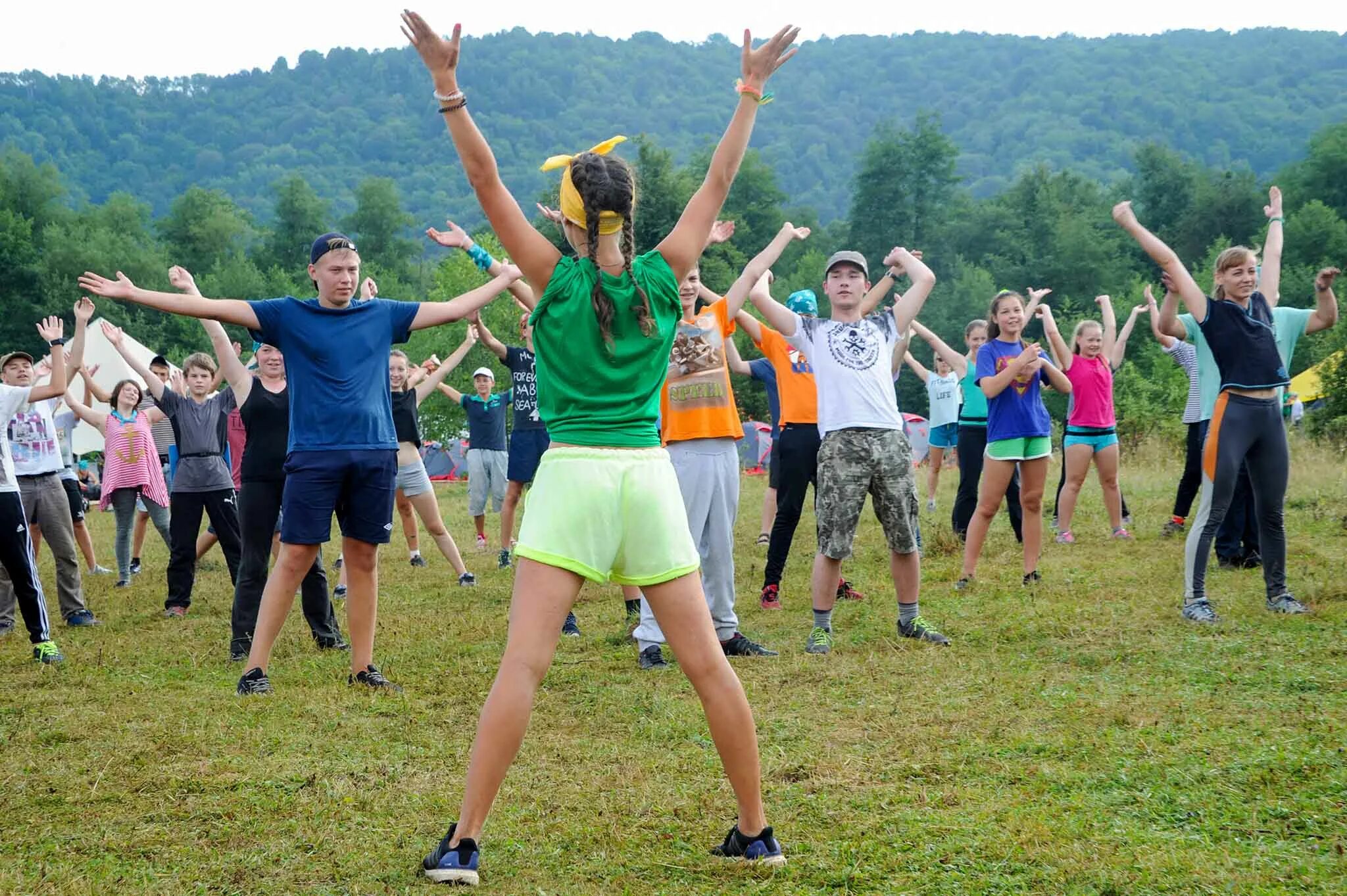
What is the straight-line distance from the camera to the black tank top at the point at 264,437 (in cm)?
787

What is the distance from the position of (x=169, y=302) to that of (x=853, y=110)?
520 ft

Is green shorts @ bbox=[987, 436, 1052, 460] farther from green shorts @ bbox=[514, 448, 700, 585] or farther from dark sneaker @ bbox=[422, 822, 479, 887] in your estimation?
dark sneaker @ bbox=[422, 822, 479, 887]

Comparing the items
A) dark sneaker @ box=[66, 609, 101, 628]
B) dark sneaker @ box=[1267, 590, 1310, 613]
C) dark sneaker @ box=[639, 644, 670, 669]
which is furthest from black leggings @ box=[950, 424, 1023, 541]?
dark sneaker @ box=[66, 609, 101, 628]

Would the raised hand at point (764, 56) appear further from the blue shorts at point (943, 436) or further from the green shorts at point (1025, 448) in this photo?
the blue shorts at point (943, 436)

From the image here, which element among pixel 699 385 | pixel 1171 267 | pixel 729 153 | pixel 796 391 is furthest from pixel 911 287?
pixel 729 153

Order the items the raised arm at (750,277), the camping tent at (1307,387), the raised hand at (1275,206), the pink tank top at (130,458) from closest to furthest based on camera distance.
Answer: the raised arm at (750,277) < the raised hand at (1275,206) < the pink tank top at (130,458) < the camping tent at (1307,387)

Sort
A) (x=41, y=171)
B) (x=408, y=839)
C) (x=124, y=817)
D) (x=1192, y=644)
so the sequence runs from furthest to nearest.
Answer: (x=41, y=171) < (x=1192, y=644) < (x=124, y=817) < (x=408, y=839)

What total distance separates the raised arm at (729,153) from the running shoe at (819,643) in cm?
391

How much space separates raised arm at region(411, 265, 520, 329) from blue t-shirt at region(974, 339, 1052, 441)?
4516mm

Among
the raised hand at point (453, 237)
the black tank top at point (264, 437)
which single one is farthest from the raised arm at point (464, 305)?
the black tank top at point (264, 437)

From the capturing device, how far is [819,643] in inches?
289

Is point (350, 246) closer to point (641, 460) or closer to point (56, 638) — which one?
point (641, 460)

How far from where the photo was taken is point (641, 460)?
379 centimetres

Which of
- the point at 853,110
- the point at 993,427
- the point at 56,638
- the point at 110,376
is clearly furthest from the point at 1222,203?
the point at 853,110
